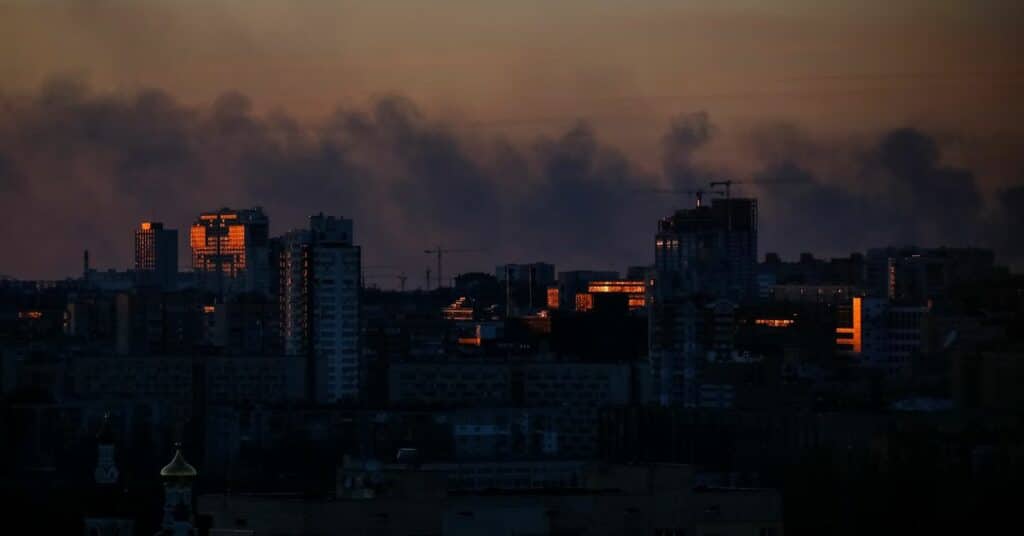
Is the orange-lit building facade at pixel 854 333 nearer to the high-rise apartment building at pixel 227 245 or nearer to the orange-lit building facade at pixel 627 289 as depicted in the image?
the orange-lit building facade at pixel 627 289

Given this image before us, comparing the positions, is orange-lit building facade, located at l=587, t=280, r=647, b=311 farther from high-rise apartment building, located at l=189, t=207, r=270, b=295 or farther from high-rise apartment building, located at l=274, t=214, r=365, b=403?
high-rise apartment building, located at l=274, t=214, r=365, b=403

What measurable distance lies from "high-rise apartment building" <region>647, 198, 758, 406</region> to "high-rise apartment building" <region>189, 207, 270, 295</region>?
44.8ft

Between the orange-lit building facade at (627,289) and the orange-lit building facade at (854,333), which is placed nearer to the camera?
the orange-lit building facade at (854,333)

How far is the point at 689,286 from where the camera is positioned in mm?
107688

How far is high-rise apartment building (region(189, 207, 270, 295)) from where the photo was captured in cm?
12788

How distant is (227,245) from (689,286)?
96.5ft

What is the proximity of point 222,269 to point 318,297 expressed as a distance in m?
41.5

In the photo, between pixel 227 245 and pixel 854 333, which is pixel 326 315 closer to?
pixel 854 333

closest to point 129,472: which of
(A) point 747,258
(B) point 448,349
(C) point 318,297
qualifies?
(C) point 318,297

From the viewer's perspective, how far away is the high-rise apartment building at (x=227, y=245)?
12788 centimetres

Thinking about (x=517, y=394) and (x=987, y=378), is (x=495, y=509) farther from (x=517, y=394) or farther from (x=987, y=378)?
(x=517, y=394)

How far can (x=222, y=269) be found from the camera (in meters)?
133

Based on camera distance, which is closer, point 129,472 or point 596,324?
point 129,472

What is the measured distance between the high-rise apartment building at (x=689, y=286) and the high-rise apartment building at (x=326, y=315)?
6.45 m
